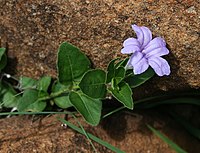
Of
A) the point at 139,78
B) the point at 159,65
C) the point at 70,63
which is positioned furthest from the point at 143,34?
the point at 70,63

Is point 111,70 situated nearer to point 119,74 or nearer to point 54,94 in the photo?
point 119,74

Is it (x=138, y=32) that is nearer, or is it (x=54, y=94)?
(x=138, y=32)

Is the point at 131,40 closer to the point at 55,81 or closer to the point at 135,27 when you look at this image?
the point at 135,27

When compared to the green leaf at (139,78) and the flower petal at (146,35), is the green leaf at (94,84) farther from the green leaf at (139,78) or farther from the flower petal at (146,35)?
the flower petal at (146,35)

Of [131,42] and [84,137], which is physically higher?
[131,42]

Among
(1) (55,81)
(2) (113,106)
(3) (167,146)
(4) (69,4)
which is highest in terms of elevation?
(4) (69,4)

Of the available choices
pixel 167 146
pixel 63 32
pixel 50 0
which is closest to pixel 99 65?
pixel 63 32

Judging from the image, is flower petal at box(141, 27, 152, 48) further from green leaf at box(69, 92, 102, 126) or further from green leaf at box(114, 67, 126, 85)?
green leaf at box(69, 92, 102, 126)
